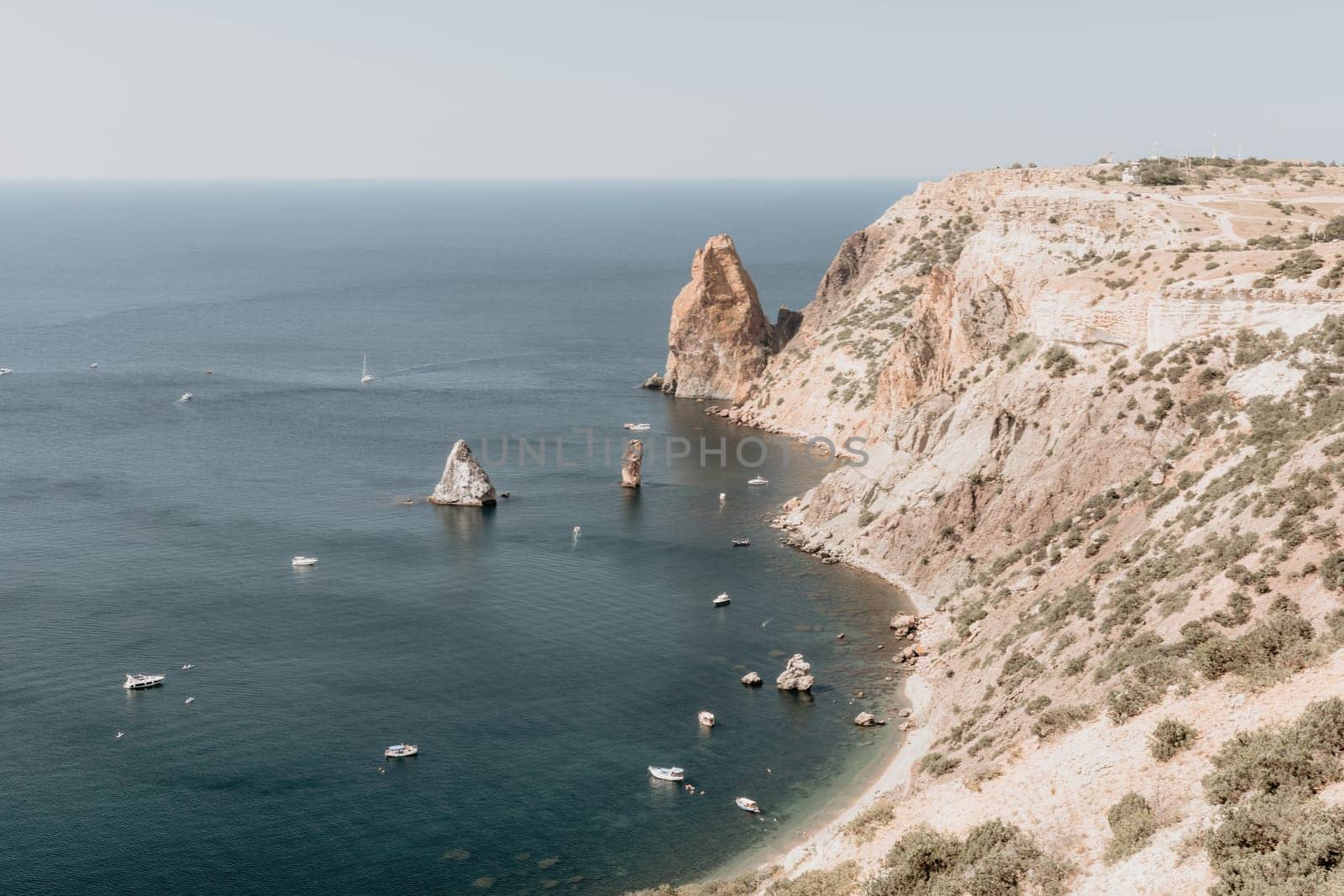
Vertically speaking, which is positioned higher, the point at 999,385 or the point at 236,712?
the point at 999,385

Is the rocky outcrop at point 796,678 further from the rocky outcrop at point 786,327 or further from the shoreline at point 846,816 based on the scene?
the rocky outcrop at point 786,327

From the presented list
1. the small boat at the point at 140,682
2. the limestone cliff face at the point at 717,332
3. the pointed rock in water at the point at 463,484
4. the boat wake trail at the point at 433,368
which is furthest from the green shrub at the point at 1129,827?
the boat wake trail at the point at 433,368

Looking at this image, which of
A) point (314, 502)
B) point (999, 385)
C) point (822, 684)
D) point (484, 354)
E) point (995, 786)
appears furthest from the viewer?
point (484, 354)

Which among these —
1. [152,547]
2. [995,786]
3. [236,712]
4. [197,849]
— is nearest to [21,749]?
[236,712]

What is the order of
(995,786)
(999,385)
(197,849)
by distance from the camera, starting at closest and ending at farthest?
(995,786) < (197,849) < (999,385)

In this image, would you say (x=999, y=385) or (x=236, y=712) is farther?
(x=999, y=385)

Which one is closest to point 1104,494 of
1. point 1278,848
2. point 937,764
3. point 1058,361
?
point 1058,361

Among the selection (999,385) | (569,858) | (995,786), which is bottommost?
(569,858)

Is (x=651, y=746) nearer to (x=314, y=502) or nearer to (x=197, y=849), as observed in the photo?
(x=197, y=849)

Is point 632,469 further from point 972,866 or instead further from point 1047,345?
point 972,866
